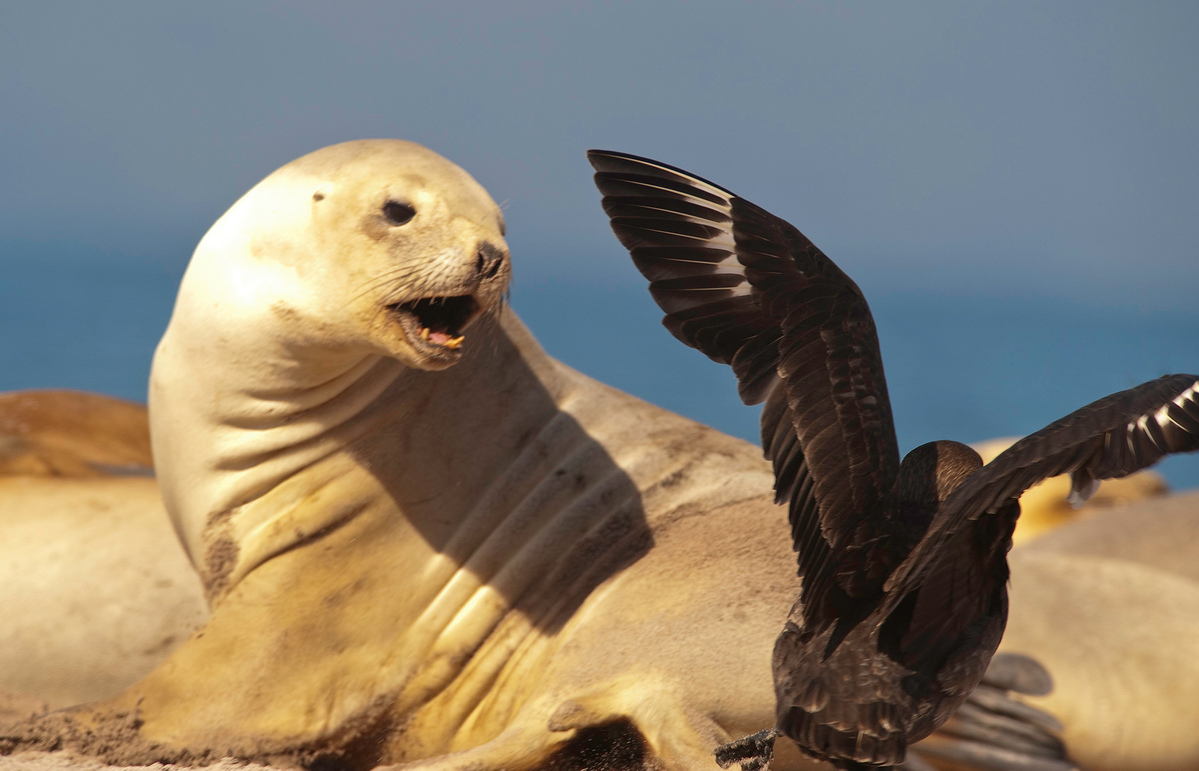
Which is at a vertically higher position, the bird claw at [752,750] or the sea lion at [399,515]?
the sea lion at [399,515]

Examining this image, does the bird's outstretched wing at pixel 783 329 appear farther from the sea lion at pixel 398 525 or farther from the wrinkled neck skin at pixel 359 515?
the wrinkled neck skin at pixel 359 515

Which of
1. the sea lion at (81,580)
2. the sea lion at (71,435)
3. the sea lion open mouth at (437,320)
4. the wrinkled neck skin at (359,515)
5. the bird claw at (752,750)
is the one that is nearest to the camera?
the bird claw at (752,750)

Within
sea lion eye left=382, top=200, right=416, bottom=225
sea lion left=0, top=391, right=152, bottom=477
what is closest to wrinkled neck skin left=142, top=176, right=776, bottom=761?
sea lion eye left=382, top=200, right=416, bottom=225

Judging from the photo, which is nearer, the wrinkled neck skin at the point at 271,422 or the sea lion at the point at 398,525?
the sea lion at the point at 398,525

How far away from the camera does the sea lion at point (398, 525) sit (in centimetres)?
280

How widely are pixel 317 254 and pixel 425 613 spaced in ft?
2.96

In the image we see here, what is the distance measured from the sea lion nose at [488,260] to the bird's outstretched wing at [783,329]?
460mm

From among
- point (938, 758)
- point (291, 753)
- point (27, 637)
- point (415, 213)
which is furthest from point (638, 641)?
point (27, 637)

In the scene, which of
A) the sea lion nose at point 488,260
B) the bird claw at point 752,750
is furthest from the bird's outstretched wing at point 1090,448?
the sea lion nose at point 488,260

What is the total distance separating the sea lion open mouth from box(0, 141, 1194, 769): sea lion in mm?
14

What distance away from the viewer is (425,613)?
310 cm

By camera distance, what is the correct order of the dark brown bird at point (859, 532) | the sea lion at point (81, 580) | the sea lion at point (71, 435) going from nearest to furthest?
the dark brown bird at point (859, 532)
the sea lion at point (81, 580)
the sea lion at point (71, 435)

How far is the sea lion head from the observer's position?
9.18 ft

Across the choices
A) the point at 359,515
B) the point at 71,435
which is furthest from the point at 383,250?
the point at 71,435
